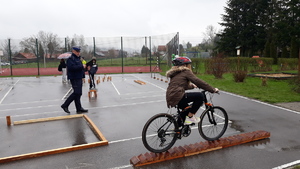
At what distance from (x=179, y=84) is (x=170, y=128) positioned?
82 centimetres

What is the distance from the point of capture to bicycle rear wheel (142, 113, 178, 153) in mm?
4129

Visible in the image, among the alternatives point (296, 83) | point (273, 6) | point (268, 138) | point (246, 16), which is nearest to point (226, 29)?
point (246, 16)

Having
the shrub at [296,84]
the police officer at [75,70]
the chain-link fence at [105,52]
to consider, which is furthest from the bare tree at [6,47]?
the shrub at [296,84]

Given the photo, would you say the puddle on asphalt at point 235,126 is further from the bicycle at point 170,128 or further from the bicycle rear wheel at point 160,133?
the bicycle rear wheel at point 160,133

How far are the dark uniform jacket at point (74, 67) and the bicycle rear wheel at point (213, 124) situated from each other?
4047 mm

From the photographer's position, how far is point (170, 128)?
14.4ft

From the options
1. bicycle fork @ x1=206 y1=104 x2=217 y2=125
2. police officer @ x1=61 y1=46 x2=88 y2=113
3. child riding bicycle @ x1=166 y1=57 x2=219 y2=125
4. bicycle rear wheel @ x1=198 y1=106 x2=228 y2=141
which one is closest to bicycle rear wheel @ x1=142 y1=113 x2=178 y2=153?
child riding bicycle @ x1=166 y1=57 x2=219 y2=125

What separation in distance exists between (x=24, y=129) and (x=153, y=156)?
11.6ft

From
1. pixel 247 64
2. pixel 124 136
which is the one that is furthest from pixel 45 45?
pixel 124 136

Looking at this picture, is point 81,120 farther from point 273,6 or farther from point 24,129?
point 273,6

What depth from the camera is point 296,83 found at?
38.1 ft

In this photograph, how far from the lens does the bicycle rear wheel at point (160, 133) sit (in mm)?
4129

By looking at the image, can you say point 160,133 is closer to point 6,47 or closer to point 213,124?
point 213,124

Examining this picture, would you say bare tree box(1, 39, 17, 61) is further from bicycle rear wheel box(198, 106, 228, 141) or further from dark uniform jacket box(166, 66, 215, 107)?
bicycle rear wheel box(198, 106, 228, 141)
